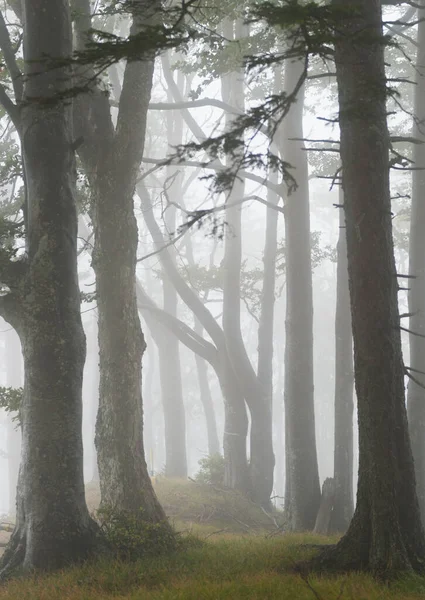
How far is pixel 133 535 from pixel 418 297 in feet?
25.0

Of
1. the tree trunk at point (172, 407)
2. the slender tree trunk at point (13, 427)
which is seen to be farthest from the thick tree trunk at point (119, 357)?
the slender tree trunk at point (13, 427)

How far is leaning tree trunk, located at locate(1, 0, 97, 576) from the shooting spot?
7.73 meters

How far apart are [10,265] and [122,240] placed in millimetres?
2259

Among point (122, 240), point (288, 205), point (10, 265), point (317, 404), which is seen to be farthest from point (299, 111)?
point (317, 404)

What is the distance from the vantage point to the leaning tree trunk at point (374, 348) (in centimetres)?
670

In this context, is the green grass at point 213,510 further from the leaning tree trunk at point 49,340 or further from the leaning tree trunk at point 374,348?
the leaning tree trunk at point 374,348

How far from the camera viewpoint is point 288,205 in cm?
1498

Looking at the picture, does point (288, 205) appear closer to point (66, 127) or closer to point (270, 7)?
point (66, 127)

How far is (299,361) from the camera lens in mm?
14281

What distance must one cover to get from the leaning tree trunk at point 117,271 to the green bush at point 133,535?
814mm

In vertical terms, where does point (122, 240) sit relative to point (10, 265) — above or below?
above

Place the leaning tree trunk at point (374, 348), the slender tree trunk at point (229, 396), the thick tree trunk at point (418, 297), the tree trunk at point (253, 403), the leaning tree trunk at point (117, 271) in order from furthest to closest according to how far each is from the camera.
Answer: the slender tree trunk at point (229, 396)
the tree trunk at point (253, 403)
the thick tree trunk at point (418, 297)
the leaning tree trunk at point (117, 271)
the leaning tree trunk at point (374, 348)

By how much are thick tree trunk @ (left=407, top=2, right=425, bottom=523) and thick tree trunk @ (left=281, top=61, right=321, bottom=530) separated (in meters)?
2.24

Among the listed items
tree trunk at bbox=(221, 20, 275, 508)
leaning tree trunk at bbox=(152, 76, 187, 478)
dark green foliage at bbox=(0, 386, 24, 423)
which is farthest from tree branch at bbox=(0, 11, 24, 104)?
leaning tree trunk at bbox=(152, 76, 187, 478)
